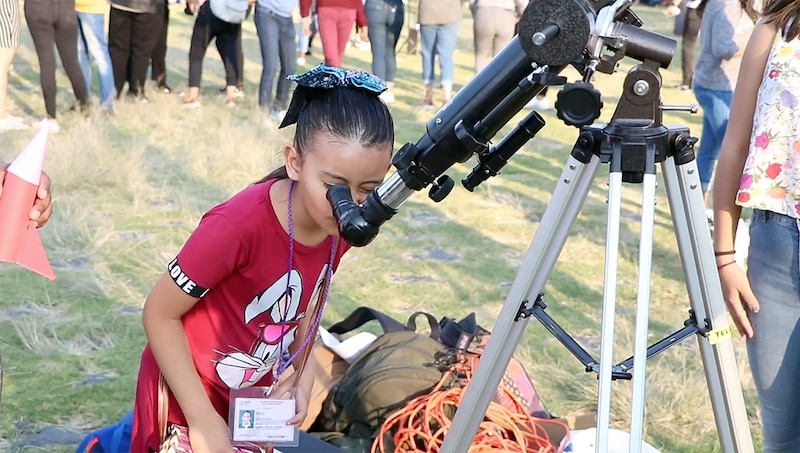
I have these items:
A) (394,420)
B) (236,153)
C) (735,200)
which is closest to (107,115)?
(236,153)

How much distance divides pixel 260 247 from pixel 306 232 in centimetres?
12

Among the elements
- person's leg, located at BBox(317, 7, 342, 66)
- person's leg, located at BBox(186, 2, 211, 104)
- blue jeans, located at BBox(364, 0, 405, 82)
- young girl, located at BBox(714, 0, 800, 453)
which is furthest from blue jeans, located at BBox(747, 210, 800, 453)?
blue jeans, located at BBox(364, 0, 405, 82)

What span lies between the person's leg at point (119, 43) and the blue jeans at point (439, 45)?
2917 millimetres

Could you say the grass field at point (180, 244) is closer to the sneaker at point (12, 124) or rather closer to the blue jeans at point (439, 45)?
the sneaker at point (12, 124)

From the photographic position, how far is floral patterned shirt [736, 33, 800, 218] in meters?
2.08

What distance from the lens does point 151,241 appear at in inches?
201

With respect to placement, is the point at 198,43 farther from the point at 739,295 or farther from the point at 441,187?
the point at 441,187

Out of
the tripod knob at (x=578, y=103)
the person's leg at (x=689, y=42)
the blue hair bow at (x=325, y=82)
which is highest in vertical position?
the person's leg at (x=689, y=42)

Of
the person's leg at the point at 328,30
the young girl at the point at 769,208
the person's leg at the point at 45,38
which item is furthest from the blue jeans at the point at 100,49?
the young girl at the point at 769,208

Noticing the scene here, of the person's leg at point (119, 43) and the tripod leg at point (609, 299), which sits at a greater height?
the person's leg at point (119, 43)

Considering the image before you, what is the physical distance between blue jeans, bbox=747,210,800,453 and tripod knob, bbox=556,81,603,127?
0.79m

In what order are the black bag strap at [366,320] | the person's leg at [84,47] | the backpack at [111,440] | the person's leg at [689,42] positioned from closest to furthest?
the backpack at [111,440] < the black bag strap at [366,320] < the person's leg at [84,47] < the person's leg at [689,42]

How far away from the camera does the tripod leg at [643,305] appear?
162 centimetres

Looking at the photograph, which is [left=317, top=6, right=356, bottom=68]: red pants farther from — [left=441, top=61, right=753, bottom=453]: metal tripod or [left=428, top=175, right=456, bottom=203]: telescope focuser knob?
[left=428, top=175, right=456, bottom=203]: telescope focuser knob
